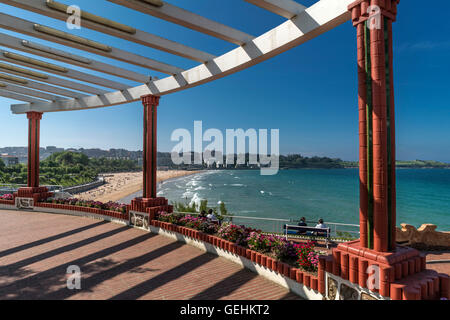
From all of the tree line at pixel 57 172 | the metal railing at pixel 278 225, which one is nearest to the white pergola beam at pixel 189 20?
the metal railing at pixel 278 225

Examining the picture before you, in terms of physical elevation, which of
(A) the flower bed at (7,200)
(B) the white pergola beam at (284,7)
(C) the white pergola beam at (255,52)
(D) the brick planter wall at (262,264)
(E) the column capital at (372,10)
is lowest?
(D) the brick planter wall at (262,264)

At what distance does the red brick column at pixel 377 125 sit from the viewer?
11.4 ft

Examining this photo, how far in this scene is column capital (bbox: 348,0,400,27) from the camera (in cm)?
347

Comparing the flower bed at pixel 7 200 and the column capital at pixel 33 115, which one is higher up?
the column capital at pixel 33 115

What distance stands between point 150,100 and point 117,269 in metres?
5.79

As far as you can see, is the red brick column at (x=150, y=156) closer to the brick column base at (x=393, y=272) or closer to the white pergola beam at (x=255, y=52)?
the white pergola beam at (x=255, y=52)

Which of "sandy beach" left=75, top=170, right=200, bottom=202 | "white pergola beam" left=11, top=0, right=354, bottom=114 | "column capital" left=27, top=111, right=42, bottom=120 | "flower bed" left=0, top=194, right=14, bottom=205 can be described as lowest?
"sandy beach" left=75, top=170, right=200, bottom=202

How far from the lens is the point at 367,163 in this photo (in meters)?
3.62

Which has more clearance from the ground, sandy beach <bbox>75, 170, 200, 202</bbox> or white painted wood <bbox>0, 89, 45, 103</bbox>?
white painted wood <bbox>0, 89, 45, 103</bbox>

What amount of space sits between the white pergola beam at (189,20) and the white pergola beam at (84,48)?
2408 millimetres

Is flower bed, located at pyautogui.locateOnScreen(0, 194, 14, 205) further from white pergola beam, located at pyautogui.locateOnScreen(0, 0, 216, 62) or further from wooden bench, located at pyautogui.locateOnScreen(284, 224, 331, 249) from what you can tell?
wooden bench, located at pyautogui.locateOnScreen(284, 224, 331, 249)

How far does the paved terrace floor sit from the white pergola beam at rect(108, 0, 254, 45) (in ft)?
17.1

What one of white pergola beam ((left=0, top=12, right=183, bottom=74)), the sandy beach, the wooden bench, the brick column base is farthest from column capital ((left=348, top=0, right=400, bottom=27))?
the sandy beach
